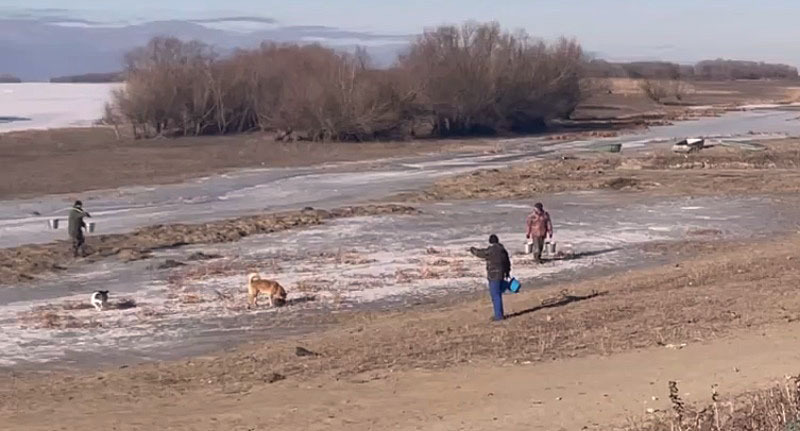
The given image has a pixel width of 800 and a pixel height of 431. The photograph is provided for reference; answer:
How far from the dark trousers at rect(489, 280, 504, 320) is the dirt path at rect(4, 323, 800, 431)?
12.2 feet

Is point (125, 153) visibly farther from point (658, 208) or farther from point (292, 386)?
point (292, 386)

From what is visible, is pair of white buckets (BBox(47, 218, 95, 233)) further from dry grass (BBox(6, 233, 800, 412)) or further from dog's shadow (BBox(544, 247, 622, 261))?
dry grass (BBox(6, 233, 800, 412))

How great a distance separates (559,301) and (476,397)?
7668mm

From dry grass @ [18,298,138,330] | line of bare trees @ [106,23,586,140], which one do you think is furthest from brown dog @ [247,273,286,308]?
line of bare trees @ [106,23,586,140]

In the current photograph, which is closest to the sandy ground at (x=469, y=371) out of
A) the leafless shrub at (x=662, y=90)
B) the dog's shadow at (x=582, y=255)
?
the dog's shadow at (x=582, y=255)

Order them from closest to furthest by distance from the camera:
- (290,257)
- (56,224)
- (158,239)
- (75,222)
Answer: (75,222) < (290,257) < (158,239) < (56,224)

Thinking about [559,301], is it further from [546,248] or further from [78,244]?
[78,244]

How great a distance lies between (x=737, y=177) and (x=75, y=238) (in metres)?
26.4

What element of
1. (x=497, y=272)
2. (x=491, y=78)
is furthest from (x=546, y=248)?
(x=491, y=78)

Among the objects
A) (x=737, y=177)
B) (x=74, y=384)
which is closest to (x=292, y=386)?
(x=74, y=384)

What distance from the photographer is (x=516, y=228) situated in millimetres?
33719

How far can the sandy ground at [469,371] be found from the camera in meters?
13.4

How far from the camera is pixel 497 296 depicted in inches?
778

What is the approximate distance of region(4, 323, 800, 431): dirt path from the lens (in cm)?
1293
